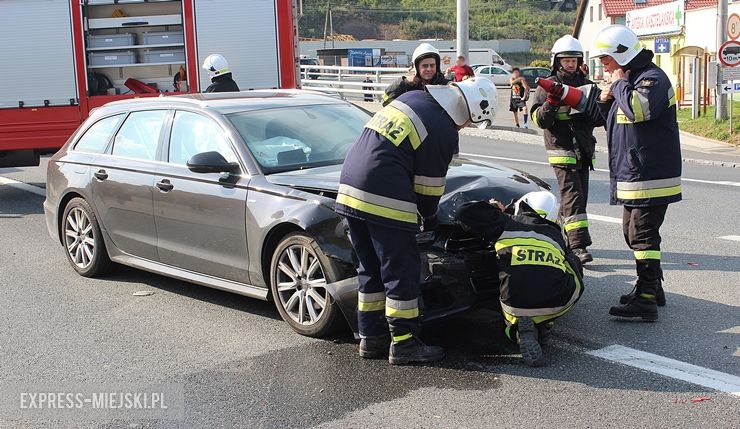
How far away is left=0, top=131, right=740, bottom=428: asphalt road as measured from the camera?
4.51 m

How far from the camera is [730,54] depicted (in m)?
19.1

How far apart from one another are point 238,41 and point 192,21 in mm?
711

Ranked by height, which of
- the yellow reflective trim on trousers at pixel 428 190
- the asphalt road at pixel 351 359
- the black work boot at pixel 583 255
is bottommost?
the asphalt road at pixel 351 359

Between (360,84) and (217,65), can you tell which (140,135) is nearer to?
(217,65)

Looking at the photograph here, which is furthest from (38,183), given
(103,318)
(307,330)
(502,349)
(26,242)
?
(502,349)

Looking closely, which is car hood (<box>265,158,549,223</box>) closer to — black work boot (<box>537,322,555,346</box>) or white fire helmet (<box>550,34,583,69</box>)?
black work boot (<box>537,322,555,346</box>)

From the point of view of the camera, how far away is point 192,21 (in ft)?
42.4

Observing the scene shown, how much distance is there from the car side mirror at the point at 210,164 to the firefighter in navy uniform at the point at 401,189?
1.23 meters

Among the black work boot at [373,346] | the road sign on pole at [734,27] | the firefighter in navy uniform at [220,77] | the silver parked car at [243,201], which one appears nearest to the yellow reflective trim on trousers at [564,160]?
the silver parked car at [243,201]

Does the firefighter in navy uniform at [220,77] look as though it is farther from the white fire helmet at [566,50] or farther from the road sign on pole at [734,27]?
the road sign on pole at [734,27]

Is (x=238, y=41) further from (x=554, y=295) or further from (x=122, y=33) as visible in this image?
(x=554, y=295)

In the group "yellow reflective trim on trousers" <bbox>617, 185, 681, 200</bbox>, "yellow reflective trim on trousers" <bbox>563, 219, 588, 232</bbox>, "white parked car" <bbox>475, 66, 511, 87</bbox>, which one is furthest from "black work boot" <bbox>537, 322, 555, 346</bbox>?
"white parked car" <bbox>475, 66, 511, 87</bbox>

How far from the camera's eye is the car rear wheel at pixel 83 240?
7530 mm

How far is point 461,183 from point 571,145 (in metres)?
1.76
